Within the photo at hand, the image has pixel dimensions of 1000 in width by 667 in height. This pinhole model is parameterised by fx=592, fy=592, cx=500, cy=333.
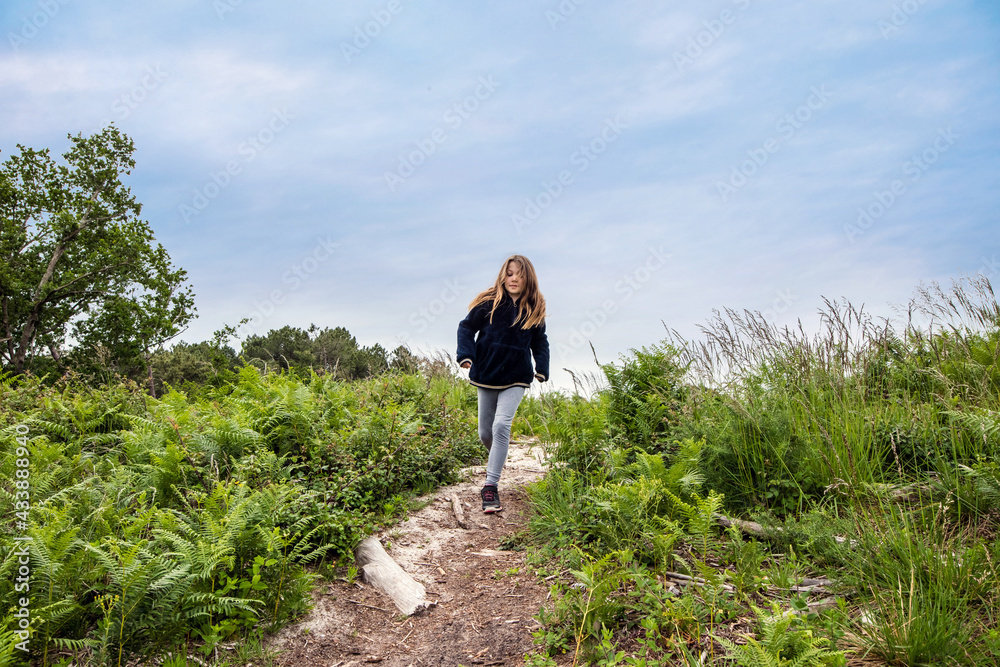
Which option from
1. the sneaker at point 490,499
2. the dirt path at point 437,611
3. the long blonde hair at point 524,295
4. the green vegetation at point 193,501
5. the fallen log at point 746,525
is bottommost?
the dirt path at point 437,611

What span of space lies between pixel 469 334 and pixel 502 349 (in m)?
0.52

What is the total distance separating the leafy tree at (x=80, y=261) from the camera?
2797 cm

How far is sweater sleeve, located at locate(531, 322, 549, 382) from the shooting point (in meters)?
7.08

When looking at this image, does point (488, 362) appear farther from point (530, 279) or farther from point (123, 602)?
point (123, 602)

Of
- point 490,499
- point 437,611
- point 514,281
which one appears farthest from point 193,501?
point 514,281

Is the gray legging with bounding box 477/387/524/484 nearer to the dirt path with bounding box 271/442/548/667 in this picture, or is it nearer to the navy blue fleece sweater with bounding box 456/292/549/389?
the navy blue fleece sweater with bounding box 456/292/549/389

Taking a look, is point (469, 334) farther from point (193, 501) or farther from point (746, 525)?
point (746, 525)

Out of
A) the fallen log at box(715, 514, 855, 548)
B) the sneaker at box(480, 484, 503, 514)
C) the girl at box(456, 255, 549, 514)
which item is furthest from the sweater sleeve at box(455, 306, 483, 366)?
the fallen log at box(715, 514, 855, 548)

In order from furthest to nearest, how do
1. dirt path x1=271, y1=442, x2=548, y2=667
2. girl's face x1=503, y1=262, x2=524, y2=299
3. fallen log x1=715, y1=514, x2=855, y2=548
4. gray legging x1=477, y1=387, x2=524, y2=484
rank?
girl's face x1=503, y1=262, x2=524, y2=299, gray legging x1=477, y1=387, x2=524, y2=484, fallen log x1=715, y1=514, x2=855, y2=548, dirt path x1=271, y1=442, x2=548, y2=667

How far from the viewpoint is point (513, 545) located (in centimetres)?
601

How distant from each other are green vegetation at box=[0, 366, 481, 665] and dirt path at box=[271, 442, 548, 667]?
10.6 inches

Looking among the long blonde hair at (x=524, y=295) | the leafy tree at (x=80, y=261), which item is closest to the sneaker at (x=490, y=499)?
the long blonde hair at (x=524, y=295)

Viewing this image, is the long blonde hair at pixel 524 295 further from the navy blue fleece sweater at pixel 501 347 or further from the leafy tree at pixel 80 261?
the leafy tree at pixel 80 261

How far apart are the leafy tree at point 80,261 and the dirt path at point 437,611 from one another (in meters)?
28.4
